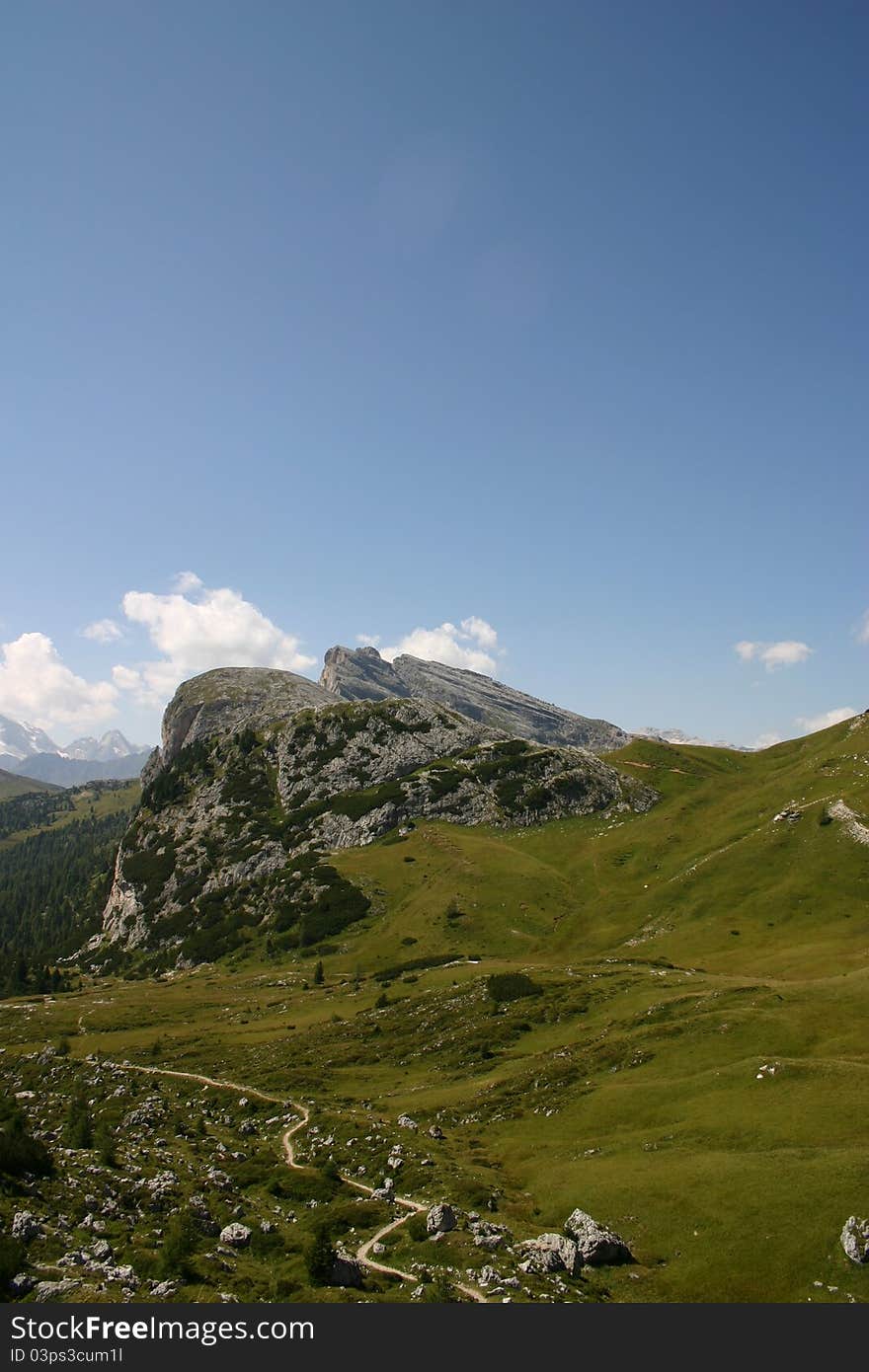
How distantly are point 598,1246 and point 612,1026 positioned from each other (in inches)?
1414

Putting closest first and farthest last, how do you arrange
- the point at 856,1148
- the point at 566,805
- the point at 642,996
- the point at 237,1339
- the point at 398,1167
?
1. the point at 237,1339
2. the point at 856,1148
3. the point at 398,1167
4. the point at 642,996
5. the point at 566,805

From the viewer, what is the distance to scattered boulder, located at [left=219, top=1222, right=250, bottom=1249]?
31312mm

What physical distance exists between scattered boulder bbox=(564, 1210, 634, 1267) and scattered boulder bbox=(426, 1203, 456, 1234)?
18.2ft

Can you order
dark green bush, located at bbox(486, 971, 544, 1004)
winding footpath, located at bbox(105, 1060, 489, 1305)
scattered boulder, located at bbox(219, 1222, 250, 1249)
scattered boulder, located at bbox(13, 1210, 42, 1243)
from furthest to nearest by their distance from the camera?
dark green bush, located at bbox(486, 971, 544, 1004), scattered boulder, located at bbox(219, 1222, 250, 1249), winding footpath, located at bbox(105, 1060, 489, 1305), scattered boulder, located at bbox(13, 1210, 42, 1243)

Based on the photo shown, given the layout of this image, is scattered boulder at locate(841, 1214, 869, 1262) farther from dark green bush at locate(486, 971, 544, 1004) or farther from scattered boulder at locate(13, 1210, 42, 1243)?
dark green bush at locate(486, 971, 544, 1004)

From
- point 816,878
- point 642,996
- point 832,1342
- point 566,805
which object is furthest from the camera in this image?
point 566,805

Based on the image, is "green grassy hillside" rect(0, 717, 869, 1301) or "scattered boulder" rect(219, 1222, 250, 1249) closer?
"scattered boulder" rect(219, 1222, 250, 1249)

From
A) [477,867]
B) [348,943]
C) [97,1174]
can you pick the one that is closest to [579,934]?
Result: [477,867]

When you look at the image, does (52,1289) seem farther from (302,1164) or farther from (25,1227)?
(302,1164)

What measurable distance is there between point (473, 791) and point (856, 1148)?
150940 mm

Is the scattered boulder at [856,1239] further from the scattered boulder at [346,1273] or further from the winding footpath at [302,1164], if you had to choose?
A: the scattered boulder at [346,1273]

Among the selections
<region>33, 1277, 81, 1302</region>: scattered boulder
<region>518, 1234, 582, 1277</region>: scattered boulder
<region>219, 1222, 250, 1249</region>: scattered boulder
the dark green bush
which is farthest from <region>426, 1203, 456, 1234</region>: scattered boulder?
the dark green bush

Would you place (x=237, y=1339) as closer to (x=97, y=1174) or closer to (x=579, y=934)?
(x=97, y=1174)

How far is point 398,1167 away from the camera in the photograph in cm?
4291
